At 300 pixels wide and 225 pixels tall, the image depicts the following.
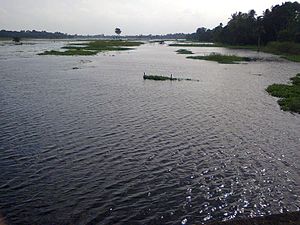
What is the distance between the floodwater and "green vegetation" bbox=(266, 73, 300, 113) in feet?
3.96

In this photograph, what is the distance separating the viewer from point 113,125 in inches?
1127

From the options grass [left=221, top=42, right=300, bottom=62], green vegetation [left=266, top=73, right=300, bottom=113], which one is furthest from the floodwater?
grass [left=221, top=42, right=300, bottom=62]

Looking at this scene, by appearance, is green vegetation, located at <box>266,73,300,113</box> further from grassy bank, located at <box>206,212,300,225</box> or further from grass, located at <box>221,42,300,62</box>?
grass, located at <box>221,42,300,62</box>

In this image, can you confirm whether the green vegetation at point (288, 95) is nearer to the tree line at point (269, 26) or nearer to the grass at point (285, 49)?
the grass at point (285, 49)

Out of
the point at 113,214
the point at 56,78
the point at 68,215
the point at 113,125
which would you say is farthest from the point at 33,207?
the point at 56,78

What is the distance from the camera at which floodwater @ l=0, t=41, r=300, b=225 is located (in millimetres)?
15508

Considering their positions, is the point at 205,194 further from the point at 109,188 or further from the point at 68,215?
the point at 68,215

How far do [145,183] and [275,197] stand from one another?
6591mm

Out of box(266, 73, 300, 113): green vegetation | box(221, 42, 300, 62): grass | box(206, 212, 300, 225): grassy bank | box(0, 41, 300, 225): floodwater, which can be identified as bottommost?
box(221, 42, 300, 62): grass

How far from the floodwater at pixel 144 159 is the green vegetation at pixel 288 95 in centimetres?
121

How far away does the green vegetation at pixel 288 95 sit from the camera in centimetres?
3627

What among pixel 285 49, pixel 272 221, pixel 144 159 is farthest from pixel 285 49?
pixel 272 221

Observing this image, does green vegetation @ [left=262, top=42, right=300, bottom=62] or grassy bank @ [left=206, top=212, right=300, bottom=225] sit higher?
grassy bank @ [left=206, top=212, right=300, bottom=225]

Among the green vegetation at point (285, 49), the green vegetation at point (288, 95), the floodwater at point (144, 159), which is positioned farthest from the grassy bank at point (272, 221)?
the green vegetation at point (285, 49)
